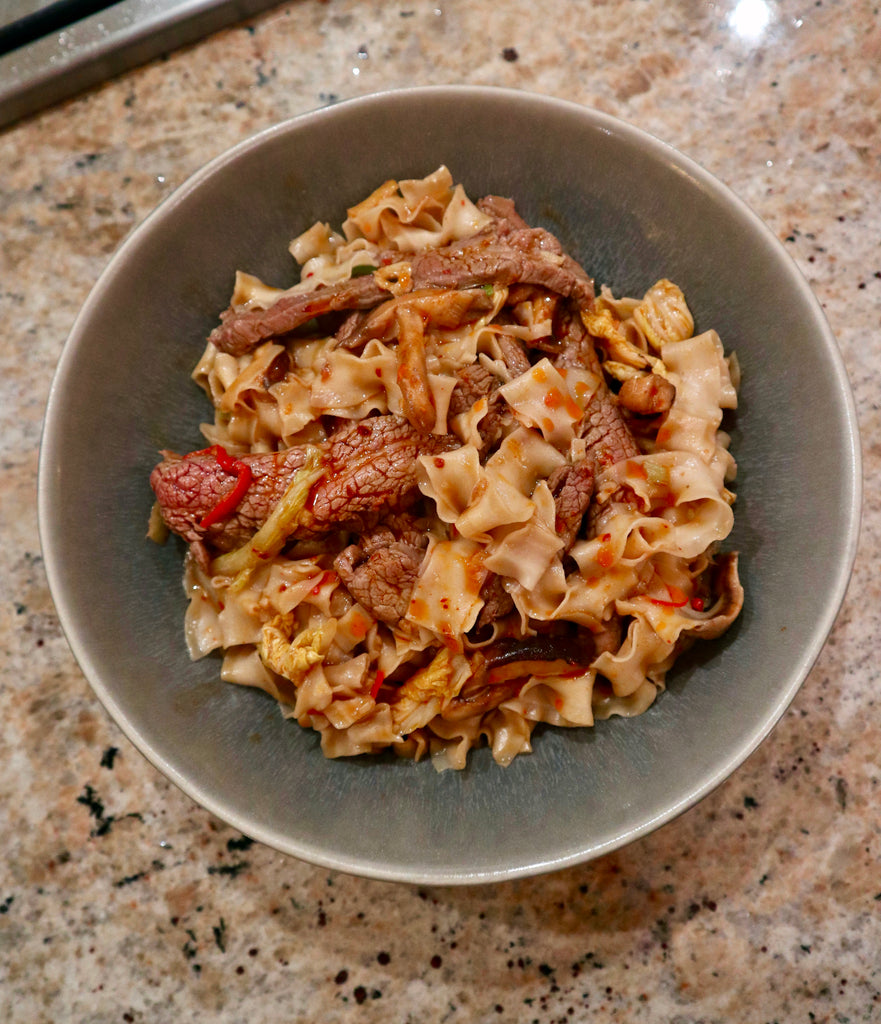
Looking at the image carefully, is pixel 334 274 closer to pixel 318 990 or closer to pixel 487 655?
pixel 487 655

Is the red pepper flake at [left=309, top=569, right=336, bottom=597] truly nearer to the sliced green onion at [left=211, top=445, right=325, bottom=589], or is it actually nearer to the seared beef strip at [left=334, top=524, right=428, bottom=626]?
the seared beef strip at [left=334, top=524, right=428, bottom=626]

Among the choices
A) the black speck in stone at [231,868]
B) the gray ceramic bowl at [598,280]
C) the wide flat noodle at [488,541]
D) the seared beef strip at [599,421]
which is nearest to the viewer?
the gray ceramic bowl at [598,280]

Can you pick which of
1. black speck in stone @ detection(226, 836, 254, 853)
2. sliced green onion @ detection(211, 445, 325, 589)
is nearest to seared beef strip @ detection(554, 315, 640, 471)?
sliced green onion @ detection(211, 445, 325, 589)

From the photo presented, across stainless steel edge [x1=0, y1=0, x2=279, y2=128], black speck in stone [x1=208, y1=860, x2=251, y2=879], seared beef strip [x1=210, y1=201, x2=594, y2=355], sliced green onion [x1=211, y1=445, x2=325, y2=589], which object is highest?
stainless steel edge [x1=0, y1=0, x2=279, y2=128]

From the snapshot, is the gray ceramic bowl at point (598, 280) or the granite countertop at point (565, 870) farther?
the granite countertop at point (565, 870)

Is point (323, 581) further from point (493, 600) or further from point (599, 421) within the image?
point (599, 421)

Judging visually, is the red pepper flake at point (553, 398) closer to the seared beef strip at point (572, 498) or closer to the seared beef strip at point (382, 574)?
the seared beef strip at point (572, 498)

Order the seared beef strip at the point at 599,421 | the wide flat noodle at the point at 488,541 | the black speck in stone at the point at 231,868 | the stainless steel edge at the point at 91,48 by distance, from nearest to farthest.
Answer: the wide flat noodle at the point at 488,541 → the seared beef strip at the point at 599,421 → the black speck in stone at the point at 231,868 → the stainless steel edge at the point at 91,48

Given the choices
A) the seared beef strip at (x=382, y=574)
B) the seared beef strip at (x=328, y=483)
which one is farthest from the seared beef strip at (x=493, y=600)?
the seared beef strip at (x=328, y=483)
